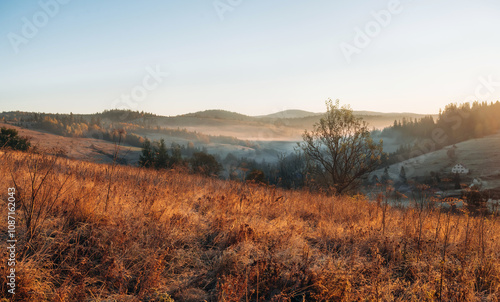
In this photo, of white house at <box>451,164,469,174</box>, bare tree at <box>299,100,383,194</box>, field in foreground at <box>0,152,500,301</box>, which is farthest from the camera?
white house at <box>451,164,469,174</box>

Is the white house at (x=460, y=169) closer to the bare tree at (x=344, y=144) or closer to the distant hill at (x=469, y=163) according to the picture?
the distant hill at (x=469, y=163)

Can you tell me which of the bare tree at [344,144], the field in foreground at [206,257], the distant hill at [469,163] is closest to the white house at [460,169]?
the distant hill at [469,163]

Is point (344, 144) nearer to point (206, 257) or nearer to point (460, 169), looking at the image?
point (206, 257)

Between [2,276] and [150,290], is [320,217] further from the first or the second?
[2,276]

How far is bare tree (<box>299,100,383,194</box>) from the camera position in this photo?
20016 millimetres

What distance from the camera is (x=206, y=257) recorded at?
429 centimetres

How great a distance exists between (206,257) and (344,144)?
57.5ft

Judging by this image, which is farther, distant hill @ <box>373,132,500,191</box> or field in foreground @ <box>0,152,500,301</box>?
distant hill @ <box>373,132,500,191</box>

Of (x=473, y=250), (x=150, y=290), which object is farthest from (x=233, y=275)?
(x=473, y=250)

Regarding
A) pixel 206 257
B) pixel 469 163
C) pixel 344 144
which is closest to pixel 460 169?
pixel 469 163

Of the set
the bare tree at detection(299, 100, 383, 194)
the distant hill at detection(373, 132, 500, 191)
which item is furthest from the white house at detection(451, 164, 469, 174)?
the bare tree at detection(299, 100, 383, 194)

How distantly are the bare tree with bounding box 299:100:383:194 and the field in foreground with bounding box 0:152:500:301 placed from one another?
1413 cm

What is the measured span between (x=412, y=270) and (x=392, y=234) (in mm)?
1494

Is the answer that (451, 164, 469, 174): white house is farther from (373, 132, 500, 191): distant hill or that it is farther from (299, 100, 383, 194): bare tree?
(299, 100, 383, 194): bare tree
